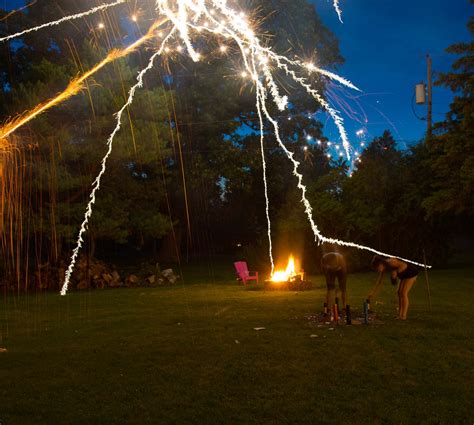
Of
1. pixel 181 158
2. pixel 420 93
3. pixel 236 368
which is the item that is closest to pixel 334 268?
pixel 236 368

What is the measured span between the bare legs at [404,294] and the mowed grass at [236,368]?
0.76 feet

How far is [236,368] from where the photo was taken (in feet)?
20.1

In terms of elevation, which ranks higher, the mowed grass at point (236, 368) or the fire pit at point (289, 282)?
the fire pit at point (289, 282)

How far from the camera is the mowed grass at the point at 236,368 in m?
4.69

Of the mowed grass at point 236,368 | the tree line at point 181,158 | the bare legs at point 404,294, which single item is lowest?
the mowed grass at point 236,368

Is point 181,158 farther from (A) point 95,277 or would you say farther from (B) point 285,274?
(B) point 285,274

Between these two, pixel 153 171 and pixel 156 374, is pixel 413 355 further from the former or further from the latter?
pixel 153 171

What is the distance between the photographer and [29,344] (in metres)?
8.00

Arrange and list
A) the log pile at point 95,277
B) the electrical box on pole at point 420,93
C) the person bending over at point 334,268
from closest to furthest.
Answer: the person bending over at point 334,268
the log pile at point 95,277
the electrical box on pole at point 420,93

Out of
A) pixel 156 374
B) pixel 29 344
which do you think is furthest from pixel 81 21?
pixel 156 374

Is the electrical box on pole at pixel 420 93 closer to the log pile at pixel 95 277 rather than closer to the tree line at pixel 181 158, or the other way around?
the tree line at pixel 181 158

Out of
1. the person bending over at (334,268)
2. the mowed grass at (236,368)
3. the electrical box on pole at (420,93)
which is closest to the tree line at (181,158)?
the electrical box on pole at (420,93)

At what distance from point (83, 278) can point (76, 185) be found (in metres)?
3.86

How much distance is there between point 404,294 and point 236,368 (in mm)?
3955
